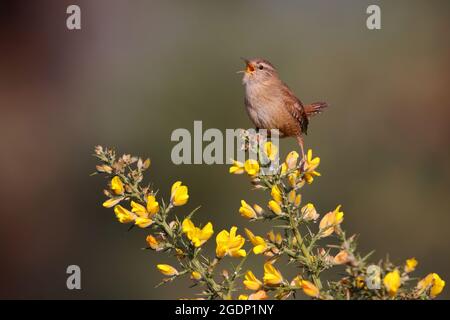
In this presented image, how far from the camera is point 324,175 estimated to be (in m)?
7.70

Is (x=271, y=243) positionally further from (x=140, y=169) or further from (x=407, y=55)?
(x=407, y=55)

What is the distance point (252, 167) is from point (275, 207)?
0.65ft

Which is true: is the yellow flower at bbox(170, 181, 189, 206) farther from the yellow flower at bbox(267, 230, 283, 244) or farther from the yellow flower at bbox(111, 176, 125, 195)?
the yellow flower at bbox(267, 230, 283, 244)

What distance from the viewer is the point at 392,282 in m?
1.84

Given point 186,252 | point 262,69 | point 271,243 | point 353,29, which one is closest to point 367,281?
point 271,243

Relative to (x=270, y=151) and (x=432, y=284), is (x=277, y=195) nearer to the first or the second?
(x=270, y=151)

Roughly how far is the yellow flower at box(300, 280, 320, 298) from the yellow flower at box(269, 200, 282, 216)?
1.29 ft

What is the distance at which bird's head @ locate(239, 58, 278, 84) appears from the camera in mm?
4961

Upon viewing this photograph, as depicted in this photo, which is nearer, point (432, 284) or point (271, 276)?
point (432, 284)

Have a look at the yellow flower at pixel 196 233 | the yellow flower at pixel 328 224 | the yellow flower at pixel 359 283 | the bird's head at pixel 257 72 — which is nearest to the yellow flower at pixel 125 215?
the yellow flower at pixel 196 233

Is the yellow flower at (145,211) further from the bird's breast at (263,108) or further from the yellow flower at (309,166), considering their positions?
the bird's breast at (263,108)

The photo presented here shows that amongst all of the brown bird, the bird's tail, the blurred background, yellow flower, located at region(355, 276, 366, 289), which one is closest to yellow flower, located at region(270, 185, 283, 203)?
yellow flower, located at region(355, 276, 366, 289)

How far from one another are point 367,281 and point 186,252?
0.67 meters
